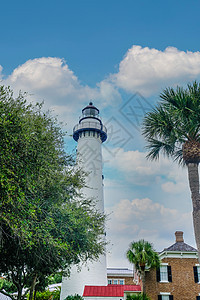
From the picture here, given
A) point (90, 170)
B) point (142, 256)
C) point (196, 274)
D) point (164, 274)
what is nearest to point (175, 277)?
point (164, 274)

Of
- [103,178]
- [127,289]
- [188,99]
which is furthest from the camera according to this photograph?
[103,178]

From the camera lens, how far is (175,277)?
2333 centimetres

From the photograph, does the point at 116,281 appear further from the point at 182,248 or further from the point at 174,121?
the point at 174,121

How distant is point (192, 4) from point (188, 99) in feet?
14.1

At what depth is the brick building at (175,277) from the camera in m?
22.9

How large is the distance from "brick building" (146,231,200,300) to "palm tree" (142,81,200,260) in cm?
1328

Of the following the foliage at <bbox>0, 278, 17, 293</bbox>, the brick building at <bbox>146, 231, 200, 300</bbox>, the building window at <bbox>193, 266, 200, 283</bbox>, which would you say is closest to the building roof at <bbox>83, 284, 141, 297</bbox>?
the brick building at <bbox>146, 231, 200, 300</bbox>

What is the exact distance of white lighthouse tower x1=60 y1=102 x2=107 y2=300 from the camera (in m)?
20.9

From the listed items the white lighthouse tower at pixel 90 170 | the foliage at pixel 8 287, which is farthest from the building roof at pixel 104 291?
the foliage at pixel 8 287

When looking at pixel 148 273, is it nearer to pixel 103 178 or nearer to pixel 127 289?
pixel 127 289

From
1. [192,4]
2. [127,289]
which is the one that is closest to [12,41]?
[192,4]

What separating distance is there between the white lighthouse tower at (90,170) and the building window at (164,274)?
510cm

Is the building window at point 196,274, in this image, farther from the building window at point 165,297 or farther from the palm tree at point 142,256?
the palm tree at point 142,256

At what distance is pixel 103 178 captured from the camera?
2541 centimetres
